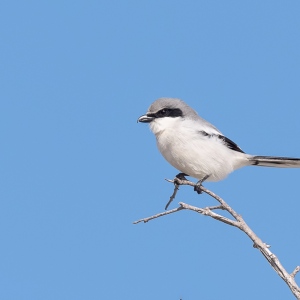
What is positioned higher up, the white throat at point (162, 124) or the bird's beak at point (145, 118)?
the bird's beak at point (145, 118)

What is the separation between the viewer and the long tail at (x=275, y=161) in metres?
5.84

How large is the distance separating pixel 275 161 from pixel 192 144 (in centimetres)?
94

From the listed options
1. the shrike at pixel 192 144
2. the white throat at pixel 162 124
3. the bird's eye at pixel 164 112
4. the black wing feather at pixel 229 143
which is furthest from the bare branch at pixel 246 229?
the black wing feather at pixel 229 143

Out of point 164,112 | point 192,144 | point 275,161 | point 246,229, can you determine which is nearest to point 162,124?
point 164,112

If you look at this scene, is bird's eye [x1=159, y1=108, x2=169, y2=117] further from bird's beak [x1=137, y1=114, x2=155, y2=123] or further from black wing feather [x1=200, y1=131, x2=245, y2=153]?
black wing feather [x1=200, y1=131, x2=245, y2=153]

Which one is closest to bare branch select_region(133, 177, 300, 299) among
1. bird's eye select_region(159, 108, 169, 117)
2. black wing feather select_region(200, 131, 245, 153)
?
bird's eye select_region(159, 108, 169, 117)

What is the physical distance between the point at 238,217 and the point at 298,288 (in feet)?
A: 2.26

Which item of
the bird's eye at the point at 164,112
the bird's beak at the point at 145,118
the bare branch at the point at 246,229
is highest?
the bird's eye at the point at 164,112

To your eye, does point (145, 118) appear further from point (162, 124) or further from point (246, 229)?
point (246, 229)

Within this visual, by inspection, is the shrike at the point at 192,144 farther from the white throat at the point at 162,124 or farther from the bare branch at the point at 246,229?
the bare branch at the point at 246,229

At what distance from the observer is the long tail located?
584 cm

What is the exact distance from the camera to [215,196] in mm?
3928

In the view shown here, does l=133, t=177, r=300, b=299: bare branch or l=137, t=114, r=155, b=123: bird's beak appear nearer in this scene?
l=133, t=177, r=300, b=299: bare branch

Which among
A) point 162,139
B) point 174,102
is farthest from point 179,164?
point 174,102
